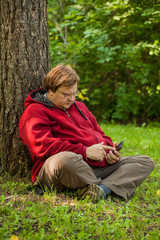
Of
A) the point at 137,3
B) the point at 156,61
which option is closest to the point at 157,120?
the point at 156,61

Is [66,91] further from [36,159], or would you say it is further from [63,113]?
[36,159]

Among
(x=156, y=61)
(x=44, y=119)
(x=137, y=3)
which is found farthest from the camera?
(x=156, y=61)

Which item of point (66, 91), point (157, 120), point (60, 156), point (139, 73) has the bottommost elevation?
point (157, 120)

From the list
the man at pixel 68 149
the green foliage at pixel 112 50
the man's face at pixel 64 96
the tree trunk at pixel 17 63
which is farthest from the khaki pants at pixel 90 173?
the green foliage at pixel 112 50

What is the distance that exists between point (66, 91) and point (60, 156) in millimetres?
650

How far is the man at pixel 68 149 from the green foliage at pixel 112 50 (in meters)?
4.64

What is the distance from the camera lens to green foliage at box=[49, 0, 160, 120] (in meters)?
7.62

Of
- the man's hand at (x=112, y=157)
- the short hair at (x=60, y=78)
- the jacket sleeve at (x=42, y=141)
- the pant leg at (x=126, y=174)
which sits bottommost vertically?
the pant leg at (x=126, y=174)

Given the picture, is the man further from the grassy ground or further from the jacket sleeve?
the grassy ground

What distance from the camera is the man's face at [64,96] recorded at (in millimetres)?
2756

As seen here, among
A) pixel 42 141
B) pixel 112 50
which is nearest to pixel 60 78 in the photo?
pixel 42 141

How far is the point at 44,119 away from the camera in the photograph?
8.78ft

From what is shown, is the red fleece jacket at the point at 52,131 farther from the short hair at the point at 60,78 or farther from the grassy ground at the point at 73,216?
the grassy ground at the point at 73,216

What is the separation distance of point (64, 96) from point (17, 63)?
27.7 inches
